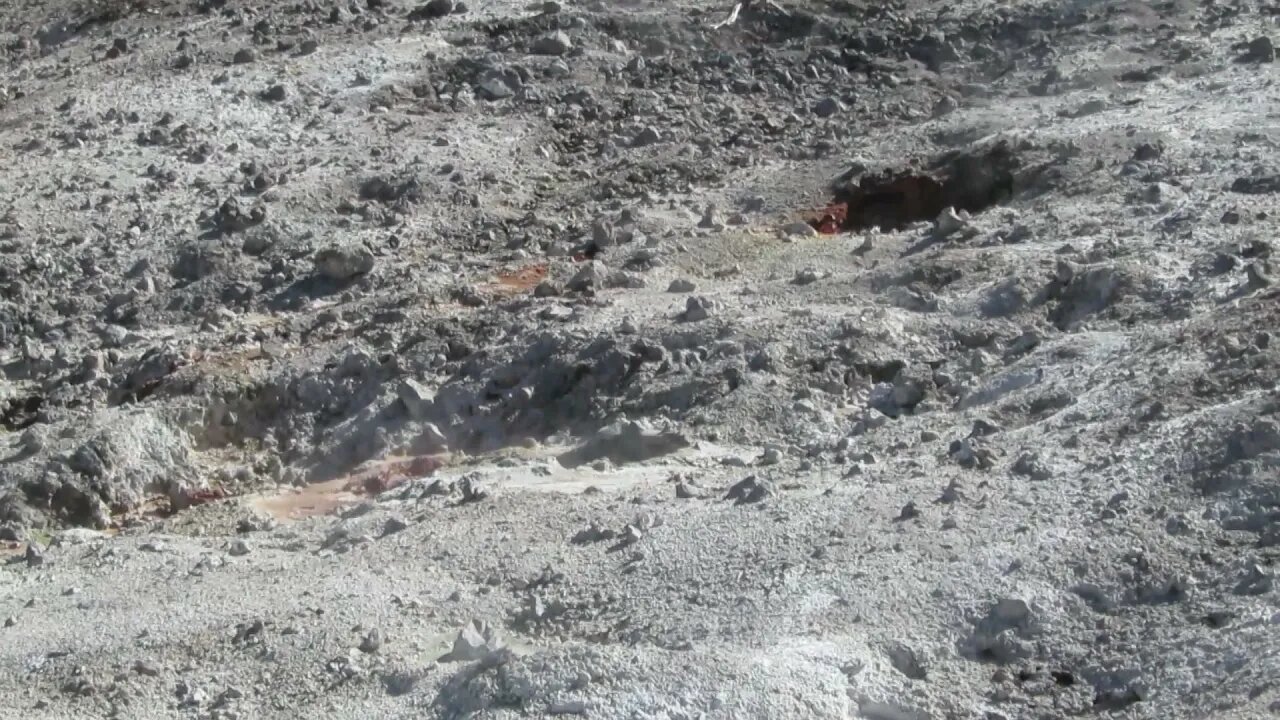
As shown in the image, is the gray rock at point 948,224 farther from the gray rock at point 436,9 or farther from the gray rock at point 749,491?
the gray rock at point 436,9

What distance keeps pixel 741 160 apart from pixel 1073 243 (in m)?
2.40

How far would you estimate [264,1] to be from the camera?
11430mm

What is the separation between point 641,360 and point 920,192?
2274mm

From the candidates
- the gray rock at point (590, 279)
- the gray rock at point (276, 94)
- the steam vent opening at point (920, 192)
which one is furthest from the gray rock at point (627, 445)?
the gray rock at point (276, 94)

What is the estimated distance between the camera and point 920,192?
8578 mm

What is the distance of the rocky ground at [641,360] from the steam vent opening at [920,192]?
2 centimetres

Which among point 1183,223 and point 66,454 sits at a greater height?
point 1183,223

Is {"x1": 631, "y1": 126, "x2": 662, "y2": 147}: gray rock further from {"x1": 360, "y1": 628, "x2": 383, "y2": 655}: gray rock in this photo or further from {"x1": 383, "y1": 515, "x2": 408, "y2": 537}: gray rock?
{"x1": 360, "y1": 628, "x2": 383, "y2": 655}: gray rock

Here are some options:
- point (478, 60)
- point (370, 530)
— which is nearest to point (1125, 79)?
point (478, 60)

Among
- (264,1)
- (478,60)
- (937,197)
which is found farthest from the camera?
(264,1)

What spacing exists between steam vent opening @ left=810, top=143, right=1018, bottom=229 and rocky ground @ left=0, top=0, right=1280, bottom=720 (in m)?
0.02

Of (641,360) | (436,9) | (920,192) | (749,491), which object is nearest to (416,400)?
(641,360)

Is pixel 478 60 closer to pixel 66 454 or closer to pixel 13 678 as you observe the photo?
pixel 66 454

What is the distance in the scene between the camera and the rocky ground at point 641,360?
494 cm
